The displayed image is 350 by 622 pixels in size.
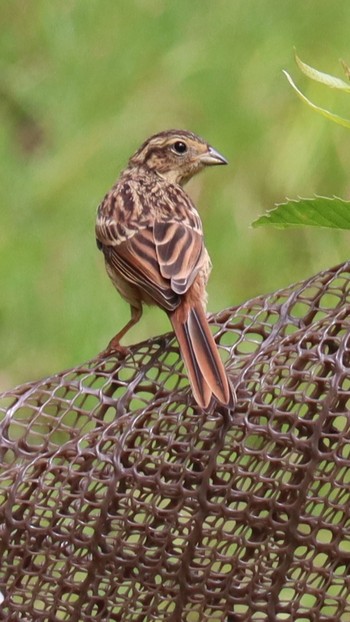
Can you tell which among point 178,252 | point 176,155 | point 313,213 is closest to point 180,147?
point 176,155

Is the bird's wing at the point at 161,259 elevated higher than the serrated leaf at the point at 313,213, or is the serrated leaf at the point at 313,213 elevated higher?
the serrated leaf at the point at 313,213

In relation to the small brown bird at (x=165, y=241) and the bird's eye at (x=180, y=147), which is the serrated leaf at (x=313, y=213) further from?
the bird's eye at (x=180, y=147)

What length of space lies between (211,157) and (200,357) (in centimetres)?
203

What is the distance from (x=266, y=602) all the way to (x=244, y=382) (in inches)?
20.9

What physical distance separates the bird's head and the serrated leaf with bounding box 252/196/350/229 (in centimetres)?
241

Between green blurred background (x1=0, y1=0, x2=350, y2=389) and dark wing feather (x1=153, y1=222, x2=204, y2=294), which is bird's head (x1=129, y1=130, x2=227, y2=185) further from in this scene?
green blurred background (x1=0, y1=0, x2=350, y2=389)

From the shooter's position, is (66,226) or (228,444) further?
(66,226)

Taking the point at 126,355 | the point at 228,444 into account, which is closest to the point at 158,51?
the point at 126,355

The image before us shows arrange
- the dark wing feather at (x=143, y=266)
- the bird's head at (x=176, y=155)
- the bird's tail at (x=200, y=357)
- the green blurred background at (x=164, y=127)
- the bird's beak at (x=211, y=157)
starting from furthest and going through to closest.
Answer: the green blurred background at (x=164, y=127) < the bird's head at (x=176, y=155) < the bird's beak at (x=211, y=157) < the dark wing feather at (x=143, y=266) < the bird's tail at (x=200, y=357)

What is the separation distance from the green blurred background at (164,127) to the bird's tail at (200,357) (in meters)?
2.35

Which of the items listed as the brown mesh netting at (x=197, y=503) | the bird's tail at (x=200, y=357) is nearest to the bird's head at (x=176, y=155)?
the bird's tail at (x=200, y=357)

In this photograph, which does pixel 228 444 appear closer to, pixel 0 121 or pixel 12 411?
pixel 12 411

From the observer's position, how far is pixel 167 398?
147 inches

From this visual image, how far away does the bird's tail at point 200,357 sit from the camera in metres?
3.63
